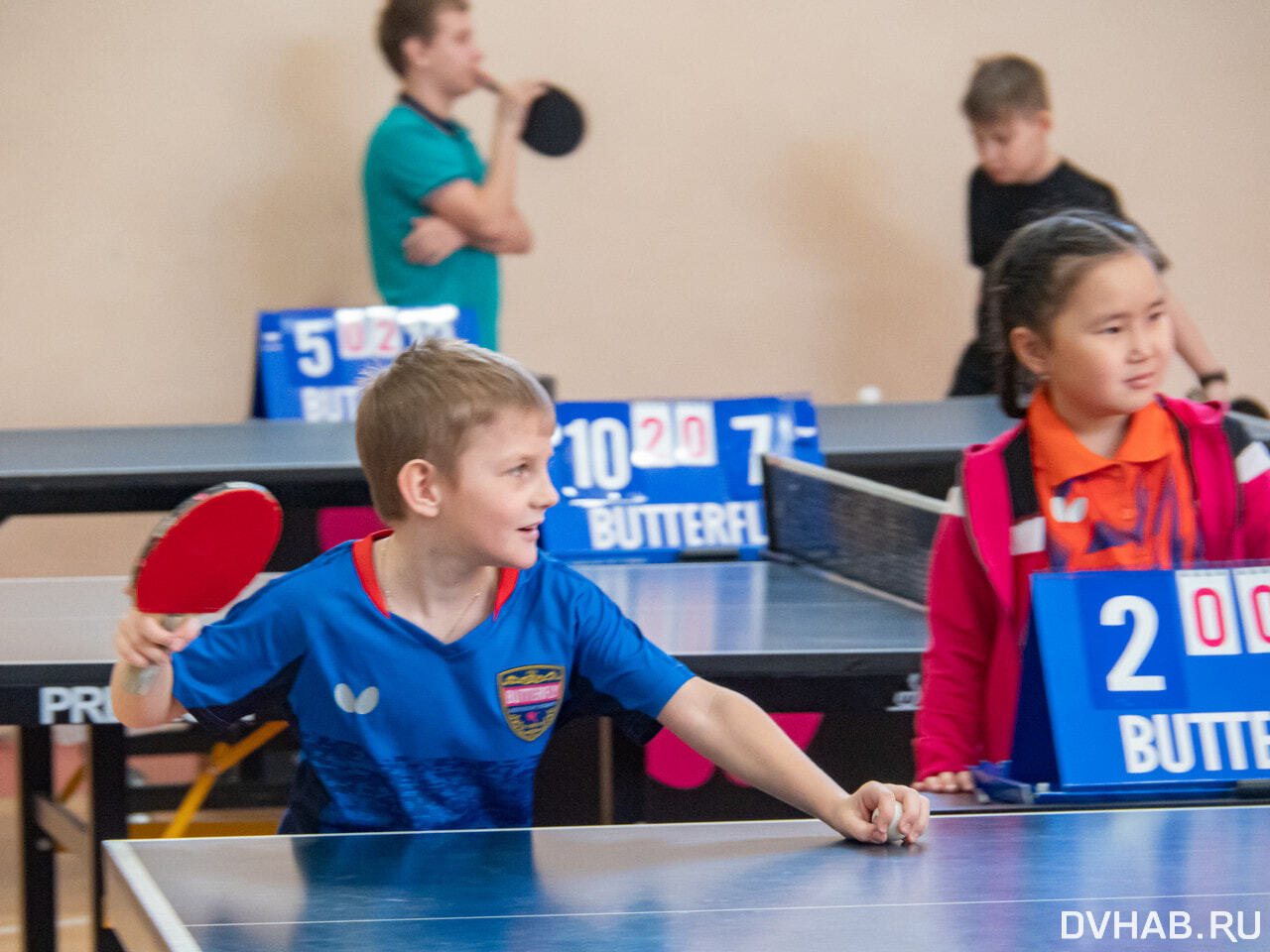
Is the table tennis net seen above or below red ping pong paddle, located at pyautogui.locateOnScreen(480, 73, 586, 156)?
below

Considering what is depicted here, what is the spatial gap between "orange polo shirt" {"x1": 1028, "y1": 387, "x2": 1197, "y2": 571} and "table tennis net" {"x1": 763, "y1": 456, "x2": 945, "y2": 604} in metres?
0.48

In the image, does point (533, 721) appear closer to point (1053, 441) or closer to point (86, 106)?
point (1053, 441)

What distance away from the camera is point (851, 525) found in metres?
2.76

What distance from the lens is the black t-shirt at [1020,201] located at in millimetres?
5008

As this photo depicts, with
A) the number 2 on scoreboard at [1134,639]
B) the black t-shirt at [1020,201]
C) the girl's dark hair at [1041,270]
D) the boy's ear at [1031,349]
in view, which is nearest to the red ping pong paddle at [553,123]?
the black t-shirt at [1020,201]

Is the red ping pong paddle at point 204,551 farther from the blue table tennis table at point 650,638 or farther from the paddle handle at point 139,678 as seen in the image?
the blue table tennis table at point 650,638

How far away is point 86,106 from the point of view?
6113 mm

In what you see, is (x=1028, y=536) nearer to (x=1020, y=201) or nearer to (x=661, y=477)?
(x=661, y=477)

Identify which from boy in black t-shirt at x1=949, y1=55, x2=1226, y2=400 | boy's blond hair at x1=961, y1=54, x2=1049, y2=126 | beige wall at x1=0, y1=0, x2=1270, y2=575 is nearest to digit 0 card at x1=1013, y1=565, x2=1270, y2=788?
boy in black t-shirt at x1=949, y1=55, x2=1226, y2=400

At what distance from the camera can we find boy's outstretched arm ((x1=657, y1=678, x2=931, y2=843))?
140 cm

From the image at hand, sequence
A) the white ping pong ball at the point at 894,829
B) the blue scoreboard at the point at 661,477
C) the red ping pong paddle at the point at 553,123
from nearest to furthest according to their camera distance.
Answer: the white ping pong ball at the point at 894,829 → the blue scoreboard at the point at 661,477 → the red ping pong paddle at the point at 553,123

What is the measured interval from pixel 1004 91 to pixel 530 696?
400cm

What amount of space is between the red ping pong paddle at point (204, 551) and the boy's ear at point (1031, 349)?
107 cm

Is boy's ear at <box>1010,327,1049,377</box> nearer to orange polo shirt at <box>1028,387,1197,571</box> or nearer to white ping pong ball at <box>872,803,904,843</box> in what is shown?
orange polo shirt at <box>1028,387,1197,571</box>
